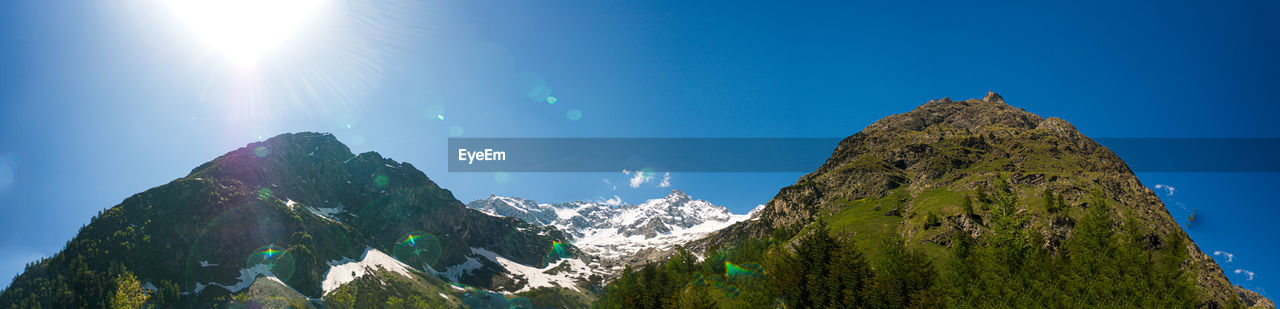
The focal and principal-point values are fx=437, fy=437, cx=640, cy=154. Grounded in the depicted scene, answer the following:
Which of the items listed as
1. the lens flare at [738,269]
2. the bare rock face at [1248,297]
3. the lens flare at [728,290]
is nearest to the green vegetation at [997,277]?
the lens flare at [728,290]

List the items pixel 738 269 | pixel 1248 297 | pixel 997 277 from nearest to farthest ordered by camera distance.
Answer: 1. pixel 997 277
2. pixel 1248 297
3. pixel 738 269

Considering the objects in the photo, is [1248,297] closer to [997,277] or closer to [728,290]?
[997,277]

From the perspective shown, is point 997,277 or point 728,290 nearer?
point 997,277

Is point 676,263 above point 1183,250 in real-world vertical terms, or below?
above

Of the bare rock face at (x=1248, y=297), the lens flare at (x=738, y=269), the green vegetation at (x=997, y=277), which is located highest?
Answer: the lens flare at (x=738, y=269)

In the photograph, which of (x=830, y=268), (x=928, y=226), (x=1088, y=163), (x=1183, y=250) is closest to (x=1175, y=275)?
(x=1183, y=250)

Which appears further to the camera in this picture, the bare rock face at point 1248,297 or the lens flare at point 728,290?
the lens flare at point 728,290

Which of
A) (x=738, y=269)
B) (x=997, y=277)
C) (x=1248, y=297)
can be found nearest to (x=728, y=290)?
(x=738, y=269)

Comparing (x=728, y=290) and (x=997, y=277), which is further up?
(x=728, y=290)

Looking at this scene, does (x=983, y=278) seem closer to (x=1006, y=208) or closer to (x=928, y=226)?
(x=1006, y=208)

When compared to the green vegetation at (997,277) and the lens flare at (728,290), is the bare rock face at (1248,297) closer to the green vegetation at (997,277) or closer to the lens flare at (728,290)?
the green vegetation at (997,277)

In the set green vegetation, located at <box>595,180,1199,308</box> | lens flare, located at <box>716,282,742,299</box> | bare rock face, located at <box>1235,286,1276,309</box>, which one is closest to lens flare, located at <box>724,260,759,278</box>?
lens flare, located at <box>716,282,742,299</box>

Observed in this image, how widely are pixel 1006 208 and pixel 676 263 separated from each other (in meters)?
108

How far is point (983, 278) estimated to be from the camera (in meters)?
66.6
